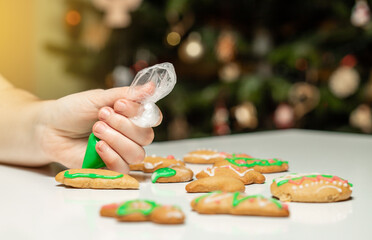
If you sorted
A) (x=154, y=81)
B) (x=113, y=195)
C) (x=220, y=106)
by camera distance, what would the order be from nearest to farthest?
1. (x=113, y=195)
2. (x=154, y=81)
3. (x=220, y=106)

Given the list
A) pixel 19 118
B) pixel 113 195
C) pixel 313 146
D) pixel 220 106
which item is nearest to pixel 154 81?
pixel 113 195

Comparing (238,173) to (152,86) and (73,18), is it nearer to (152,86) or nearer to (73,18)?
(152,86)

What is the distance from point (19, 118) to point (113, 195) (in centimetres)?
40

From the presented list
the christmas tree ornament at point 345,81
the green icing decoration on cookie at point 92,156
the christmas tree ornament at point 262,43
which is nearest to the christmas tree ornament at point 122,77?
the christmas tree ornament at point 262,43

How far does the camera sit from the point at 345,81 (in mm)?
2615

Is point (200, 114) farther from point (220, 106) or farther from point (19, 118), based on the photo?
point (19, 118)

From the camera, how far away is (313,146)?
5.21 ft

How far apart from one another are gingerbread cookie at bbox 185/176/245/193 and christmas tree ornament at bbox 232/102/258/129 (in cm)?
203

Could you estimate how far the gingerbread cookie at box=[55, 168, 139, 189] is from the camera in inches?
32.0

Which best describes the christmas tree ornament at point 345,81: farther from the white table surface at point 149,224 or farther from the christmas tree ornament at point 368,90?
the white table surface at point 149,224

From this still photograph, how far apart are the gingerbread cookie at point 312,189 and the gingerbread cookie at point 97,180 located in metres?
0.25

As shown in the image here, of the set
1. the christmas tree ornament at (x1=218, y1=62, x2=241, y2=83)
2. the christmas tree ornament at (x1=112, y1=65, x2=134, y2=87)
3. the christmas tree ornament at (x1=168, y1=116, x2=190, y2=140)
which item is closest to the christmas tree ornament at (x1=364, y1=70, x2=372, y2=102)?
the christmas tree ornament at (x1=218, y1=62, x2=241, y2=83)

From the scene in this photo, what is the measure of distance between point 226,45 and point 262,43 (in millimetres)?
329

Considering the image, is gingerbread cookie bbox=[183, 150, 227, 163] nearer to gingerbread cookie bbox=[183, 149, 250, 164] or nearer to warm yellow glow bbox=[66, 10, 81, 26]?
gingerbread cookie bbox=[183, 149, 250, 164]
